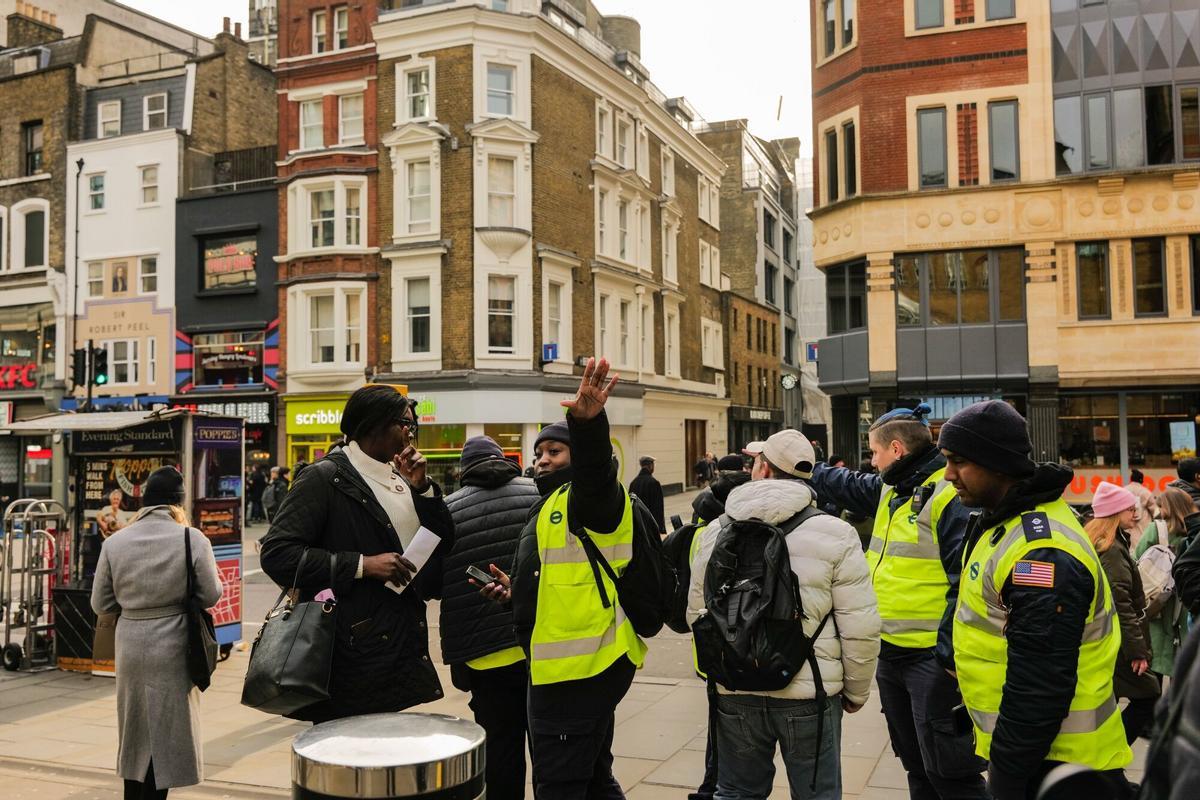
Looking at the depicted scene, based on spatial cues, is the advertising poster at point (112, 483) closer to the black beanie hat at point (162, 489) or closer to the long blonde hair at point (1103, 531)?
the black beanie hat at point (162, 489)

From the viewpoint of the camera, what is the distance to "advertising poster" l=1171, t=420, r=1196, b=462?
69.2 feet

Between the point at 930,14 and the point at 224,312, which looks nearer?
the point at 930,14

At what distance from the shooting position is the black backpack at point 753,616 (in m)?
3.66

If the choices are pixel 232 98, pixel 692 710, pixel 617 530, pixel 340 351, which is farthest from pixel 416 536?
pixel 232 98

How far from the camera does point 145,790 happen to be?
518 centimetres

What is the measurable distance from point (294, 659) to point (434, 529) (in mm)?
844

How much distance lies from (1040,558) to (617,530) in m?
1.52

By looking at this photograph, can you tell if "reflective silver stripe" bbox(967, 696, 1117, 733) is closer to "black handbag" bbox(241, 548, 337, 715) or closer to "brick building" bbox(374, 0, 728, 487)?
"black handbag" bbox(241, 548, 337, 715)

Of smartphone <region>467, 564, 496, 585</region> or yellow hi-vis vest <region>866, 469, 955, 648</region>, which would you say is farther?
yellow hi-vis vest <region>866, 469, 955, 648</region>

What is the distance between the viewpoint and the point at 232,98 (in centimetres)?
3544

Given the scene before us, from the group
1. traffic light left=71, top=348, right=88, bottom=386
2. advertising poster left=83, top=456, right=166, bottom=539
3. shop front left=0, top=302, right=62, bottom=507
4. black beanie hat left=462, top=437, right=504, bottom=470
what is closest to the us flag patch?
black beanie hat left=462, top=437, right=504, bottom=470

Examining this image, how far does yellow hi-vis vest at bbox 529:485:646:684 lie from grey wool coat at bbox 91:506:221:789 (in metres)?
2.55

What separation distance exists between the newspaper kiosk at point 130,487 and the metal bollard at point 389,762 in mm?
8106

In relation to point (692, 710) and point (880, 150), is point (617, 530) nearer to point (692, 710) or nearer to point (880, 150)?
point (692, 710)
